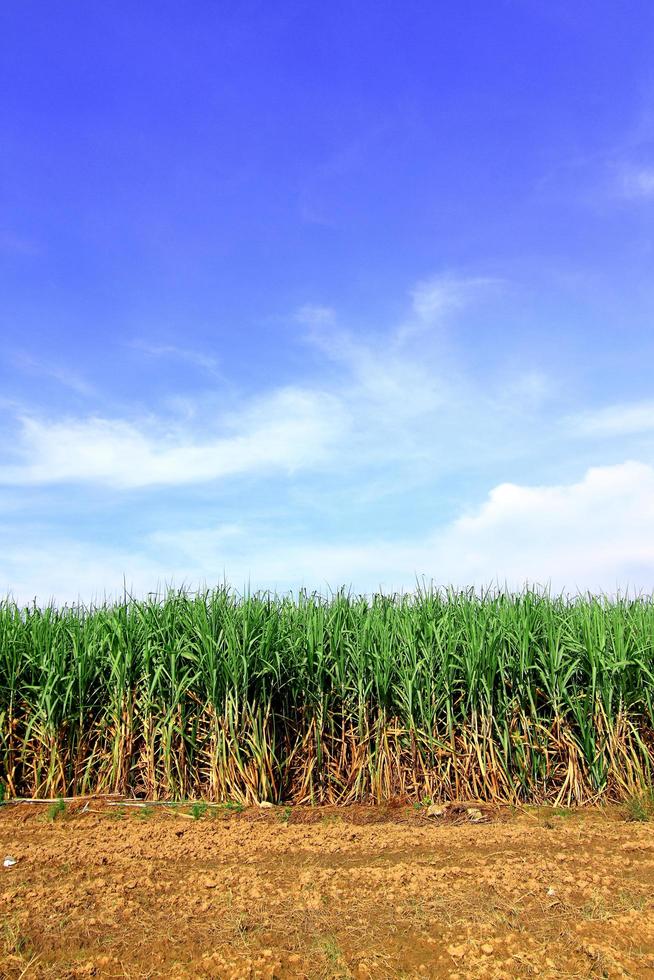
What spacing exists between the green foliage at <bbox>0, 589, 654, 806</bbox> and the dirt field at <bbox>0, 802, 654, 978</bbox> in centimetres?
57

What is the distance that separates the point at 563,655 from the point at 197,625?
3.21 m

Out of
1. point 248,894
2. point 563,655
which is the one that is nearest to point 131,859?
point 248,894

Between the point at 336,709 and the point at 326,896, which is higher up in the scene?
the point at 336,709

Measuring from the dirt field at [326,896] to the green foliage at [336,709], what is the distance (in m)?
0.57

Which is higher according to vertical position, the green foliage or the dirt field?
the green foliage

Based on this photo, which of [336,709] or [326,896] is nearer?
[326,896]

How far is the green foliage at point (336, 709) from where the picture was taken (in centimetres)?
605

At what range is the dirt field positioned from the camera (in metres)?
3.33

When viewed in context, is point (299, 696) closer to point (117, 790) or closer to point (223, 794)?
point (223, 794)

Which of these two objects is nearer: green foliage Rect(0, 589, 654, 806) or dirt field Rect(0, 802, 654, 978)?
dirt field Rect(0, 802, 654, 978)

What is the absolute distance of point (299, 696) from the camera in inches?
251

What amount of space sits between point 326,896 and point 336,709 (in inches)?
99.4

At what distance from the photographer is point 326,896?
155 inches

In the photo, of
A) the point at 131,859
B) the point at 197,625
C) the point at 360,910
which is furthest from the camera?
the point at 197,625
